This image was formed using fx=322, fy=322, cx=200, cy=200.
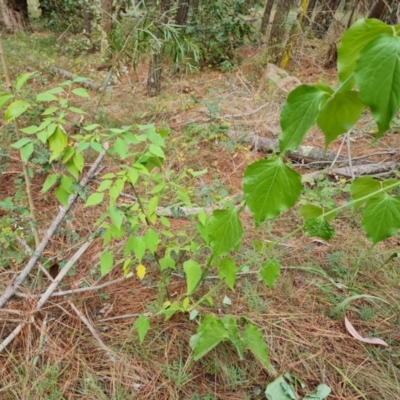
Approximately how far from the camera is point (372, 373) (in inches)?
49.9

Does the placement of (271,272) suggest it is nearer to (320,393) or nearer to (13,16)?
(320,393)

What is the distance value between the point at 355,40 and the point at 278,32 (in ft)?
15.6

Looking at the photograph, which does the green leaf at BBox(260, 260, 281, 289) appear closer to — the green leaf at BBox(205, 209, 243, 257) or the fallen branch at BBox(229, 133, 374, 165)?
the green leaf at BBox(205, 209, 243, 257)

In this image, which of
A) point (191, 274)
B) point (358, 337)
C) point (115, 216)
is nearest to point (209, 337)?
point (191, 274)

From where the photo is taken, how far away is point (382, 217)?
76cm

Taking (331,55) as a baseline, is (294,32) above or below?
above

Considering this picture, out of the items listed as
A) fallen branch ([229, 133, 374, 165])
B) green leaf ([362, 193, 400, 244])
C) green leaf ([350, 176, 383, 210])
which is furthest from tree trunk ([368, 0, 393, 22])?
green leaf ([362, 193, 400, 244])

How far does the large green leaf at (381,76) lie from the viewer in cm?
43

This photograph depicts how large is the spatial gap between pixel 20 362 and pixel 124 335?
390 millimetres

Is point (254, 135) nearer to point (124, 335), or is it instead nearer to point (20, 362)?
point (124, 335)

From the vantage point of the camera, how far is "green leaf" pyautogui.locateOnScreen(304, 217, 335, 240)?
33.9 inches

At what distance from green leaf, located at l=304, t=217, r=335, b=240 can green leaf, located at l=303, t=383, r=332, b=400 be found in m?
0.70

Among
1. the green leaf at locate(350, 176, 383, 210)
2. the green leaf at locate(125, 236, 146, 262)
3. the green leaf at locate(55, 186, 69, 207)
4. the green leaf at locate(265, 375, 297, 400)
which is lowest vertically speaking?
the green leaf at locate(265, 375, 297, 400)

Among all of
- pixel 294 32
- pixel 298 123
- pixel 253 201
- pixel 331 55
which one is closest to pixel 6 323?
pixel 253 201
